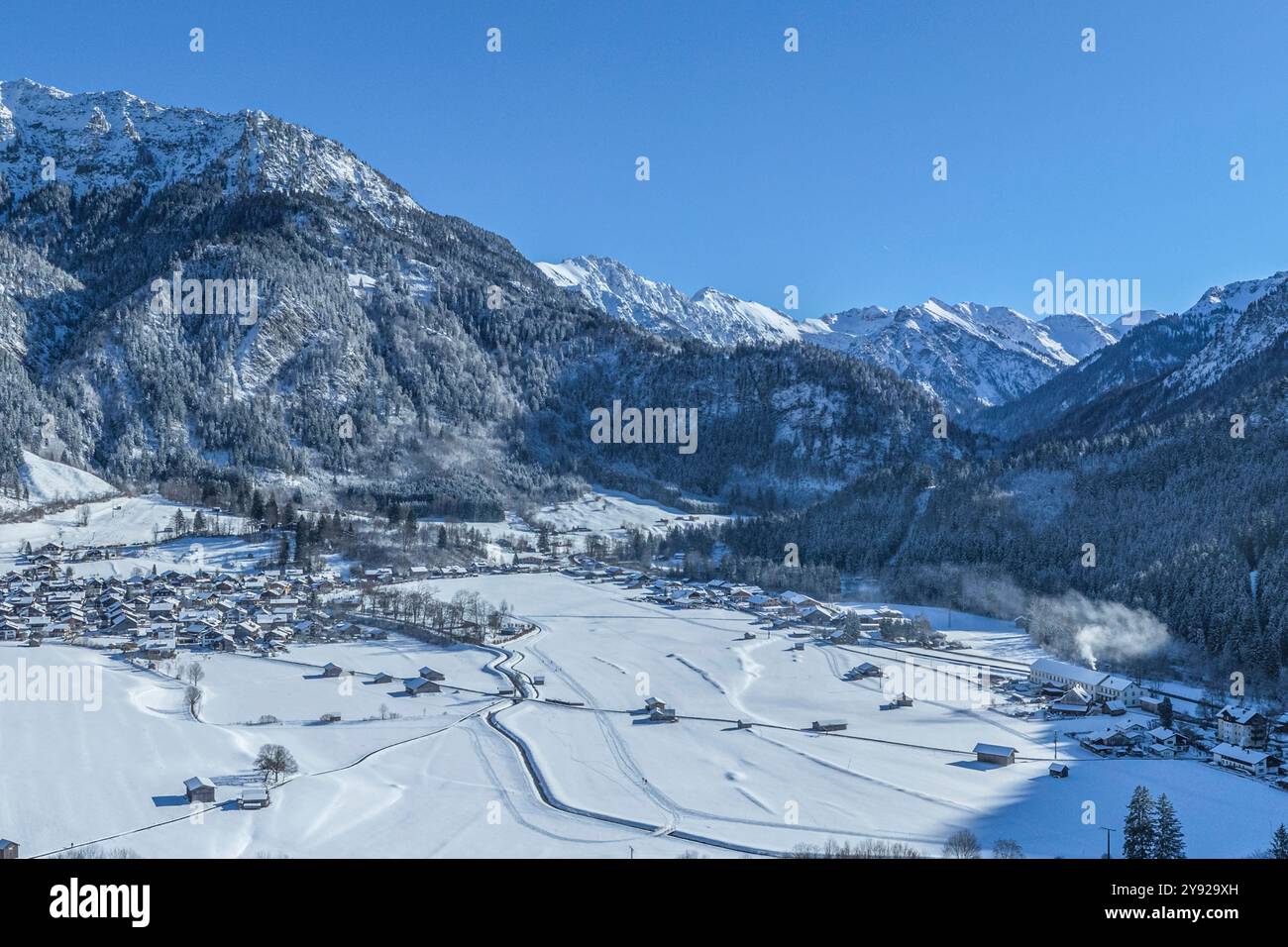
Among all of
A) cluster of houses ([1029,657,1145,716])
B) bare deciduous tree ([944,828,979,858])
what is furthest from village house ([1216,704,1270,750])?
bare deciduous tree ([944,828,979,858])

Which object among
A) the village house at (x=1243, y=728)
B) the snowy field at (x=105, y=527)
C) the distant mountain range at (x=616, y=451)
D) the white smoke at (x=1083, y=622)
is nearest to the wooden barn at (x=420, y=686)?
the village house at (x=1243, y=728)

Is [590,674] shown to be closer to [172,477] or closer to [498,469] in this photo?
[172,477]

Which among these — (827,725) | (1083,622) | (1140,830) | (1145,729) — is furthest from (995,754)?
(1083,622)

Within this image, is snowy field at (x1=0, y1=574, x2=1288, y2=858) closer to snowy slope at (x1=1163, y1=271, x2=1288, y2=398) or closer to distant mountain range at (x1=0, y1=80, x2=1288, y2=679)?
distant mountain range at (x1=0, y1=80, x2=1288, y2=679)

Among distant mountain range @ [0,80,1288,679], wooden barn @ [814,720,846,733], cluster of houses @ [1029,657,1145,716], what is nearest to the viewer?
wooden barn @ [814,720,846,733]

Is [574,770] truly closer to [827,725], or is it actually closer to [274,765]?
[274,765]
